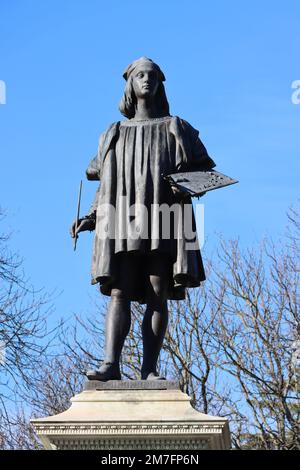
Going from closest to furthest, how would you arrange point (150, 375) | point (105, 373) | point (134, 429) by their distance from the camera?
1. point (134, 429)
2. point (105, 373)
3. point (150, 375)

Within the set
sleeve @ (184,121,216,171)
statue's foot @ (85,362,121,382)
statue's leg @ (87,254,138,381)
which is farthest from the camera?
sleeve @ (184,121,216,171)

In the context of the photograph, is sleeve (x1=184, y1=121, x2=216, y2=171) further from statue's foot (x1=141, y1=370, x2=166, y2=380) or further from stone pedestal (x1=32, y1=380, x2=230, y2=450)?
stone pedestal (x1=32, y1=380, x2=230, y2=450)

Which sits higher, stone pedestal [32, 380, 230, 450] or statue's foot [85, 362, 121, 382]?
statue's foot [85, 362, 121, 382]

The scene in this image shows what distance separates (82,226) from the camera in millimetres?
9391

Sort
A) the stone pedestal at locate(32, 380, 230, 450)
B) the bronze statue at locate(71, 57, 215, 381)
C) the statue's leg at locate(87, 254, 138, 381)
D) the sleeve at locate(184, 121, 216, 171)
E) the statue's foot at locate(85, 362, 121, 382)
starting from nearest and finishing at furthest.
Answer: the stone pedestal at locate(32, 380, 230, 450) < the statue's foot at locate(85, 362, 121, 382) < the statue's leg at locate(87, 254, 138, 381) < the bronze statue at locate(71, 57, 215, 381) < the sleeve at locate(184, 121, 216, 171)

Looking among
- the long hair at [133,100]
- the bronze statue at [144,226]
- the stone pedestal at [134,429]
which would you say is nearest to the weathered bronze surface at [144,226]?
the bronze statue at [144,226]

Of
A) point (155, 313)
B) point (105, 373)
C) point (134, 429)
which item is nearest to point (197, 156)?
point (155, 313)

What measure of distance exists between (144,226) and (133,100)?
1.44m

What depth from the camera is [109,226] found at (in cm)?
910

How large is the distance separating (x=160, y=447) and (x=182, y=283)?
1565 millimetres

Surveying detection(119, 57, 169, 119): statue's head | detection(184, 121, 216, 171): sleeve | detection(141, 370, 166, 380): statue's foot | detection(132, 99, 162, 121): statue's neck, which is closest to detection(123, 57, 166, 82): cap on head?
detection(119, 57, 169, 119): statue's head

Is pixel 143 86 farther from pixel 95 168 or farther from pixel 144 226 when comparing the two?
pixel 144 226

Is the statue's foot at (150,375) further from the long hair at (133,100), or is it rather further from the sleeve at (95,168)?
the long hair at (133,100)

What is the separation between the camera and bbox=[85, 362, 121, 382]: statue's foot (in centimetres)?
855
